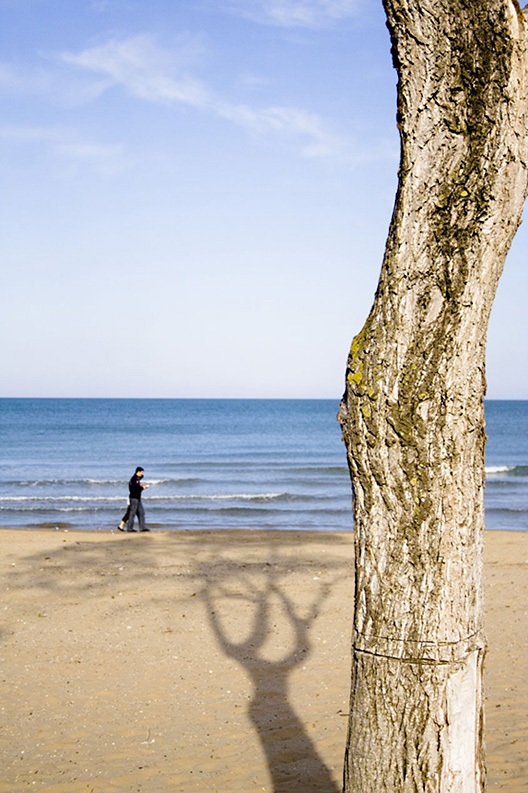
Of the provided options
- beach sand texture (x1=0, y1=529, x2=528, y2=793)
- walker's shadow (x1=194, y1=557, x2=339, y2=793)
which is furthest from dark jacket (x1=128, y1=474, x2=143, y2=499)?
walker's shadow (x1=194, y1=557, x2=339, y2=793)

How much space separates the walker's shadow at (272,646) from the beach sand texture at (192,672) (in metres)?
0.02

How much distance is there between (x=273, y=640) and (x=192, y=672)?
137 centimetres

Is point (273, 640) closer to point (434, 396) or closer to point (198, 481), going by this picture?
point (434, 396)

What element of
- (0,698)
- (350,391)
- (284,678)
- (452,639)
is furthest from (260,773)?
(350,391)

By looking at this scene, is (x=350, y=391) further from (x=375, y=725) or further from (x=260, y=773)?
(x=260, y=773)

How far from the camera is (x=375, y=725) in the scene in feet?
9.21

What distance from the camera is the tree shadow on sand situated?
5.59 metres

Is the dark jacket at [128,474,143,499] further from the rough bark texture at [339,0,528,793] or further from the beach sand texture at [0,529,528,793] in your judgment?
the rough bark texture at [339,0,528,793]

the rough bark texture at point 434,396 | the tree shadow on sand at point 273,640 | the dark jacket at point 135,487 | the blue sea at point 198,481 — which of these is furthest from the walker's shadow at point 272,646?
the blue sea at point 198,481

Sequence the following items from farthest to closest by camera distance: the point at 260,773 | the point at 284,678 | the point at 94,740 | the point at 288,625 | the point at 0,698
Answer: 1. the point at 288,625
2. the point at 284,678
3. the point at 0,698
4. the point at 94,740
5. the point at 260,773

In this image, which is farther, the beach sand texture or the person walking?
the person walking

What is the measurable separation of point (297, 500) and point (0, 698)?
20388 millimetres

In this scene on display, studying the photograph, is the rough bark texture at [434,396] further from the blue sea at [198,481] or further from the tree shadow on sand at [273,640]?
the blue sea at [198,481]

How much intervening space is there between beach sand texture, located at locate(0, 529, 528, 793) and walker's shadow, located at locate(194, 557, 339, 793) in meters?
0.02
